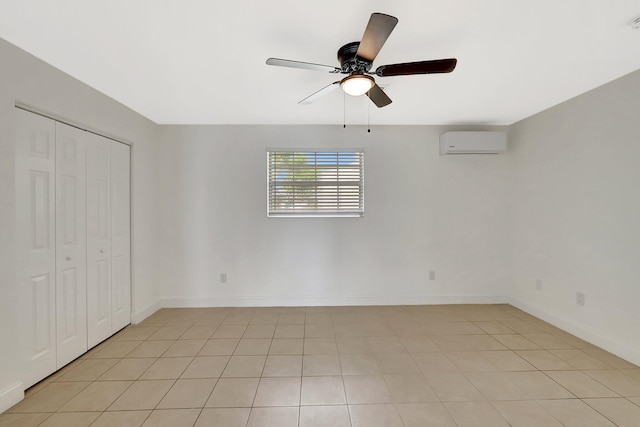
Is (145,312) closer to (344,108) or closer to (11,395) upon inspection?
(11,395)

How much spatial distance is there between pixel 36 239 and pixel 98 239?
610 millimetres

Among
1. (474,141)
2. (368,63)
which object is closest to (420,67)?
(368,63)

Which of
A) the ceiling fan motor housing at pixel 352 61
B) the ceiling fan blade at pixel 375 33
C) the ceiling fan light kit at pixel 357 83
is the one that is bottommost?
the ceiling fan light kit at pixel 357 83

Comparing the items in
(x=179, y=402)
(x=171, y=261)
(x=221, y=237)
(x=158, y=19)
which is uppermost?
(x=158, y=19)

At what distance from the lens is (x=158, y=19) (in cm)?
157

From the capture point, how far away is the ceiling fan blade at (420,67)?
1.54 meters

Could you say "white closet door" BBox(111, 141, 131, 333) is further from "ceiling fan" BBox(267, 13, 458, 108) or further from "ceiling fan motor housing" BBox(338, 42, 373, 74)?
"ceiling fan motor housing" BBox(338, 42, 373, 74)

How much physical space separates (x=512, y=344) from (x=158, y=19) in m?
3.80

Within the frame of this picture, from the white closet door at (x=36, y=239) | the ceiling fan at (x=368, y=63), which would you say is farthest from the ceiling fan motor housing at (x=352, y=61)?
the white closet door at (x=36, y=239)

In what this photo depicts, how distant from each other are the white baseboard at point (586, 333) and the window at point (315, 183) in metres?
2.34

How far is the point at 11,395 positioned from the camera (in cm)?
177

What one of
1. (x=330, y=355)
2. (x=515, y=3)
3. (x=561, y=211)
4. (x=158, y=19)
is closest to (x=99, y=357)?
(x=330, y=355)

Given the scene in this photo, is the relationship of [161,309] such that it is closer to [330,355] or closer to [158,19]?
[330,355]

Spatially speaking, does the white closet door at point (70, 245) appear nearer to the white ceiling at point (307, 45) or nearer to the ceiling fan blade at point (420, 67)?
the white ceiling at point (307, 45)
